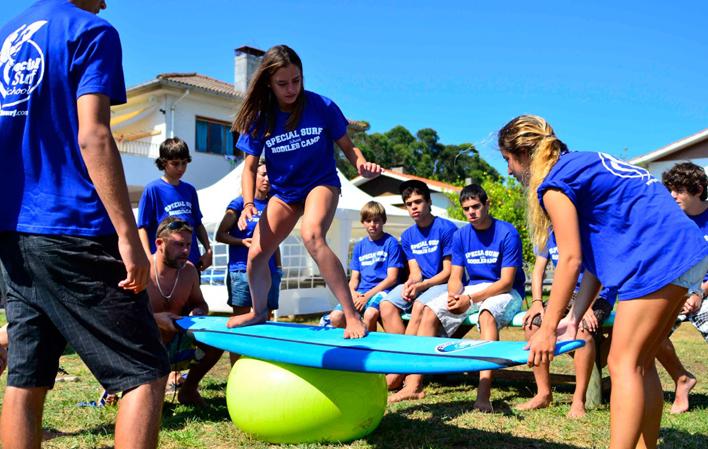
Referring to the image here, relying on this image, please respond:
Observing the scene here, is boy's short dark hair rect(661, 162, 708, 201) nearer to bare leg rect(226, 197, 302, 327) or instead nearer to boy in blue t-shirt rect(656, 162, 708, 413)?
boy in blue t-shirt rect(656, 162, 708, 413)

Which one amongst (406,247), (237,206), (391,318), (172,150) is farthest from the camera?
(406,247)

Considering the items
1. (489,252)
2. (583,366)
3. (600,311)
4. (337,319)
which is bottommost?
(583,366)

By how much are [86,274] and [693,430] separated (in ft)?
11.4

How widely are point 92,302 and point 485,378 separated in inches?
122

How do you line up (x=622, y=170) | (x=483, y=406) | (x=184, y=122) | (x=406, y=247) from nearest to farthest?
(x=622, y=170)
(x=483, y=406)
(x=406, y=247)
(x=184, y=122)

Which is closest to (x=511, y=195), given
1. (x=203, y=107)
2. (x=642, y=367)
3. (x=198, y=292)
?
(x=203, y=107)

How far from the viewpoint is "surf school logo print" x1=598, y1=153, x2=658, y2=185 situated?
Answer: 2.77m

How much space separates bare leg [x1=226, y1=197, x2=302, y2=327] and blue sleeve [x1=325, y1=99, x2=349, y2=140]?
1.72ft

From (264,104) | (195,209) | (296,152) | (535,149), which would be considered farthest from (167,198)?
(535,149)

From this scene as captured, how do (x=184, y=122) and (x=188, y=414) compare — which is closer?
(x=188, y=414)

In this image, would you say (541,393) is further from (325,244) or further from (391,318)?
(325,244)

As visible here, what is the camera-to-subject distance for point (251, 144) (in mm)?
4199

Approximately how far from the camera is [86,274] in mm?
2182

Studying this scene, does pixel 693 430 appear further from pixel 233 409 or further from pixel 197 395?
pixel 197 395
